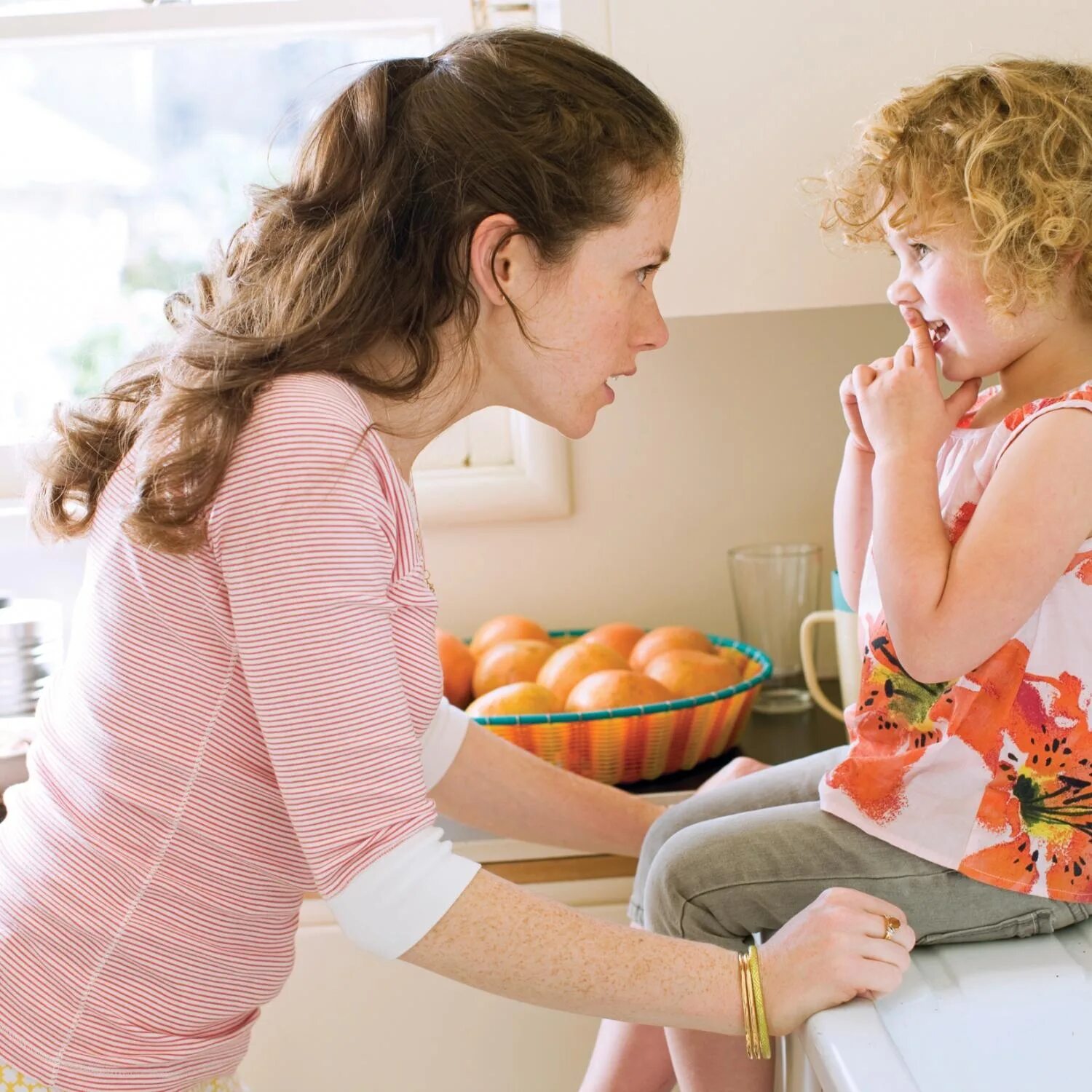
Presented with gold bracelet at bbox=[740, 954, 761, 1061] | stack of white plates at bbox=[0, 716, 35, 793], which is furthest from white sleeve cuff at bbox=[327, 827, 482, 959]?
stack of white plates at bbox=[0, 716, 35, 793]

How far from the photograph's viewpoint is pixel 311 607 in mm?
739

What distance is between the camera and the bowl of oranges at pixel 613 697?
1299mm

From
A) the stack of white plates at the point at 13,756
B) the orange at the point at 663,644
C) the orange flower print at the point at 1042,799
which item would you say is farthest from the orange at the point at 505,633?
the orange flower print at the point at 1042,799

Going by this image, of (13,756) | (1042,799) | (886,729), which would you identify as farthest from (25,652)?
(1042,799)

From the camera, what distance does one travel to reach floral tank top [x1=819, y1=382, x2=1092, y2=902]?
2.89ft

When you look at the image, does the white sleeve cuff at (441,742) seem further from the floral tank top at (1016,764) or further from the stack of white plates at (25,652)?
the stack of white plates at (25,652)

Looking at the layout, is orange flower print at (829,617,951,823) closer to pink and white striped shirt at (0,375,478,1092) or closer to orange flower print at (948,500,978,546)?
orange flower print at (948,500,978,546)

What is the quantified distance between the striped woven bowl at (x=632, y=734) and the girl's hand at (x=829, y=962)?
47 centimetres

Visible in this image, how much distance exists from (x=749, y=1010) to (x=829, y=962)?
0.06 metres

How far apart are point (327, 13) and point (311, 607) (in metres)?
1.17

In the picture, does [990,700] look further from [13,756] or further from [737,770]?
[13,756]

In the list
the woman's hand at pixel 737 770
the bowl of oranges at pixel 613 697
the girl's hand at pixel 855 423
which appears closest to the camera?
the girl's hand at pixel 855 423

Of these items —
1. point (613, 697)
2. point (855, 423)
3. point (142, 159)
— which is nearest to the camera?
point (855, 423)

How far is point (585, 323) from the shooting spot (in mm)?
900
